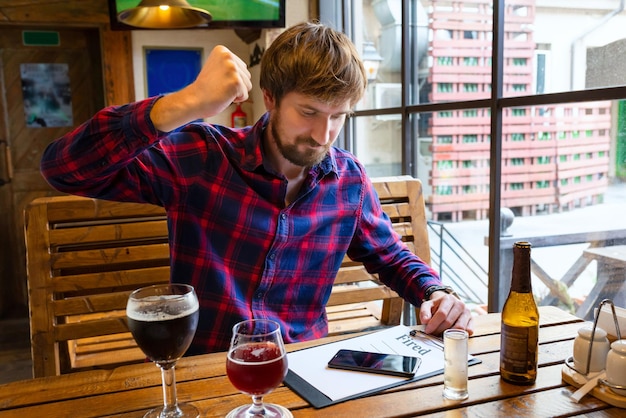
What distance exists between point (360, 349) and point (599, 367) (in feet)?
1.39

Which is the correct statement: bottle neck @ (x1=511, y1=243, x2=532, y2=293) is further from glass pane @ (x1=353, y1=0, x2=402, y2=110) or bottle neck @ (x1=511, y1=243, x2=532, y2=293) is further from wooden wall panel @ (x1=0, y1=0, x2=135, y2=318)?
wooden wall panel @ (x1=0, y1=0, x2=135, y2=318)

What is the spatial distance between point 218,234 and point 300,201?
0.76 feet

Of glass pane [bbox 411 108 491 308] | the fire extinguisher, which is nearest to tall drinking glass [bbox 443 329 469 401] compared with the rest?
glass pane [bbox 411 108 491 308]

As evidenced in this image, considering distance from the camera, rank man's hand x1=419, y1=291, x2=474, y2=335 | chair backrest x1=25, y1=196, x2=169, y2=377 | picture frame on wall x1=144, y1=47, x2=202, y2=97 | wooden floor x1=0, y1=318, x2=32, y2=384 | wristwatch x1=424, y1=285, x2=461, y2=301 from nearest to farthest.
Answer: man's hand x1=419, y1=291, x2=474, y2=335 → wristwatch x1=424, y1=285, x2=461, y2=301 → chair backrest x1=25, y1=196, x2=169, y2=377 → wooden floor x1=0, y1=318, x2=32, y2=384 → picture frame on wall x1=144, y1=47, x2=202, y2=97

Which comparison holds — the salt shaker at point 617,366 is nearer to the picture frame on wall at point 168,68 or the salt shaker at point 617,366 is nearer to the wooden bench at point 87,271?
the wooden bench at point 87,271

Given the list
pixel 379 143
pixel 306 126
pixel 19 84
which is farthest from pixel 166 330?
pixel 19 84

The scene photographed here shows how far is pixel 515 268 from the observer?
91 centimetres

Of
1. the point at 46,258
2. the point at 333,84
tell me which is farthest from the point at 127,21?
the point at 333,84

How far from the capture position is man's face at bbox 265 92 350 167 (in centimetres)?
133

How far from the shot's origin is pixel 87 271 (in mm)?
1700

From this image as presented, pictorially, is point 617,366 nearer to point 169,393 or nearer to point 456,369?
point 456,369

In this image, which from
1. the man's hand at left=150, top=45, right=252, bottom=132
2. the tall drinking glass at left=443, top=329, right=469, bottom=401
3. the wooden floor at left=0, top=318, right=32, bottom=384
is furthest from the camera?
the wooden floor at left=0, top=318, right=32, bottom=384

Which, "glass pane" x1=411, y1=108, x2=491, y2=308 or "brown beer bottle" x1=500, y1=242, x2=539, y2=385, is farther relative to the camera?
"glass pane" x1=411, y1=108, x2=491, y2=308

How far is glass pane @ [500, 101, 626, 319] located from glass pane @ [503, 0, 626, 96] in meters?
0.08
